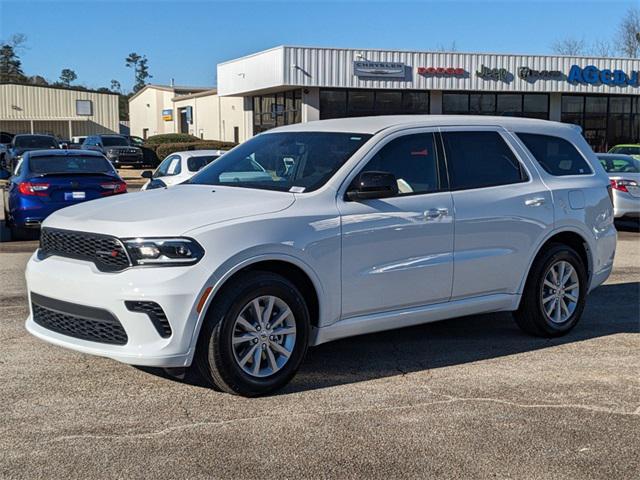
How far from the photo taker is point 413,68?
110 feet

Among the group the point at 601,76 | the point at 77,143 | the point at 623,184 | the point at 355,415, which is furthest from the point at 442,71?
the point at 355,415

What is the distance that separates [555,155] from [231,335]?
3.74 metres

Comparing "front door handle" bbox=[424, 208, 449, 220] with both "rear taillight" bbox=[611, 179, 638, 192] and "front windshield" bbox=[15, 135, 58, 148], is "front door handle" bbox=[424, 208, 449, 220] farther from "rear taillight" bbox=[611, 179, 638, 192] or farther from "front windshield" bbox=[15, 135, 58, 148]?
"front windshield" bbox=[15, 135, 58, 148]

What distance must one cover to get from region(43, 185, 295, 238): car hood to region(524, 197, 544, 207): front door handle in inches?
87.8

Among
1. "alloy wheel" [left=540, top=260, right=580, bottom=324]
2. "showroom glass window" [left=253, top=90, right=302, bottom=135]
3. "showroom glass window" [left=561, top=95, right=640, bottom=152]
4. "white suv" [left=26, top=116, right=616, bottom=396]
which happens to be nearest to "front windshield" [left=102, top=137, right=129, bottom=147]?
"showroom glass window" [left=253, top=90, right=302, bottom=135]

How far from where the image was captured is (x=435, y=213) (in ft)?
19.8

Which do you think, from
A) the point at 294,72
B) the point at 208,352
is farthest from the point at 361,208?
the point at 294,72

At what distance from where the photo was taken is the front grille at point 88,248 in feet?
16.4

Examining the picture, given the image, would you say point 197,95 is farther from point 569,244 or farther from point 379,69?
point 569,244

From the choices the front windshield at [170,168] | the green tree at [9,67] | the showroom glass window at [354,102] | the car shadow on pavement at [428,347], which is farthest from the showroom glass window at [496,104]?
the green tree at [9,67]

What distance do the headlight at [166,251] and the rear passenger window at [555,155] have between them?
11.2 feet

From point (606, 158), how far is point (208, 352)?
44.9ft

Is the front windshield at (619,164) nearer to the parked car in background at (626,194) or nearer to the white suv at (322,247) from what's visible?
the parked car in background at (626,194)

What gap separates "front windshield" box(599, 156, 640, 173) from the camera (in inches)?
644
